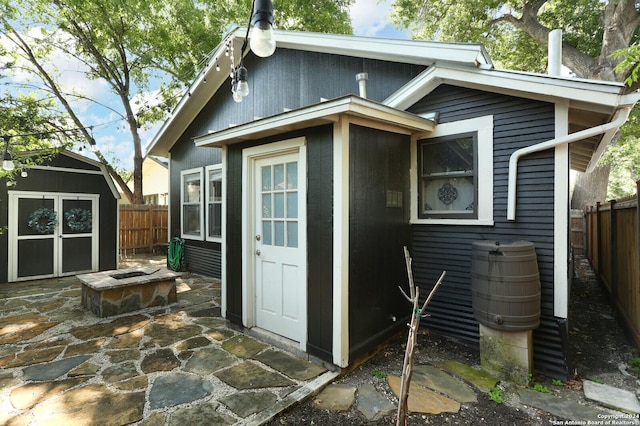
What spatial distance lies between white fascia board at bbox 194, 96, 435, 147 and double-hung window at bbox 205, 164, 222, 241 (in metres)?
2.86

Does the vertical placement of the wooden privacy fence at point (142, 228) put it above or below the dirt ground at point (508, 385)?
above

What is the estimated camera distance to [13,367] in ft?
9.40

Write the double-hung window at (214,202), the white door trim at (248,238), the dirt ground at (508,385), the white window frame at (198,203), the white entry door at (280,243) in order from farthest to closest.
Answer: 1. the white window frame at (198,203)
2. the double-hung window at (214,202)
3. the white door trim at (248,238)
4. the white entry door at (280,243)
5. the dirt ground at (508,385)

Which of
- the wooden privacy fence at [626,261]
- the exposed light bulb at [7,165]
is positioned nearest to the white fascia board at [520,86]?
the wooden privacy fence at [626,261]

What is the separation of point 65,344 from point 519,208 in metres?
4.95

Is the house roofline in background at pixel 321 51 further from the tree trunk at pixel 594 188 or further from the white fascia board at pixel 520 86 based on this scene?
the tree trunk at pixel 594 188

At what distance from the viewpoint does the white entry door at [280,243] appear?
3.15 metres

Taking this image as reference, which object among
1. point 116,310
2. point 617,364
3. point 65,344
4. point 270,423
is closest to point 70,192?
point 116,310

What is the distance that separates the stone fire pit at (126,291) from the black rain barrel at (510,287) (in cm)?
426

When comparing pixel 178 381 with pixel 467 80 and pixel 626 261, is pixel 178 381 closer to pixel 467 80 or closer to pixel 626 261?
pixel 467 80

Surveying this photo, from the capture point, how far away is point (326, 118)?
2.76m

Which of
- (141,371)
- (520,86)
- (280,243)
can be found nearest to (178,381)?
(141,371)

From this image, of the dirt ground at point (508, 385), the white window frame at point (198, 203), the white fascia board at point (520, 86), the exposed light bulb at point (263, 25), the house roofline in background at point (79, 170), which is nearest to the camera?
the exposed light bulb at point (263, 25)

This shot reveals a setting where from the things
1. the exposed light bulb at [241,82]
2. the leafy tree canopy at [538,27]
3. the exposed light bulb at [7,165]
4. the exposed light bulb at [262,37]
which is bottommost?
the exposed light bulb at [7,165]
